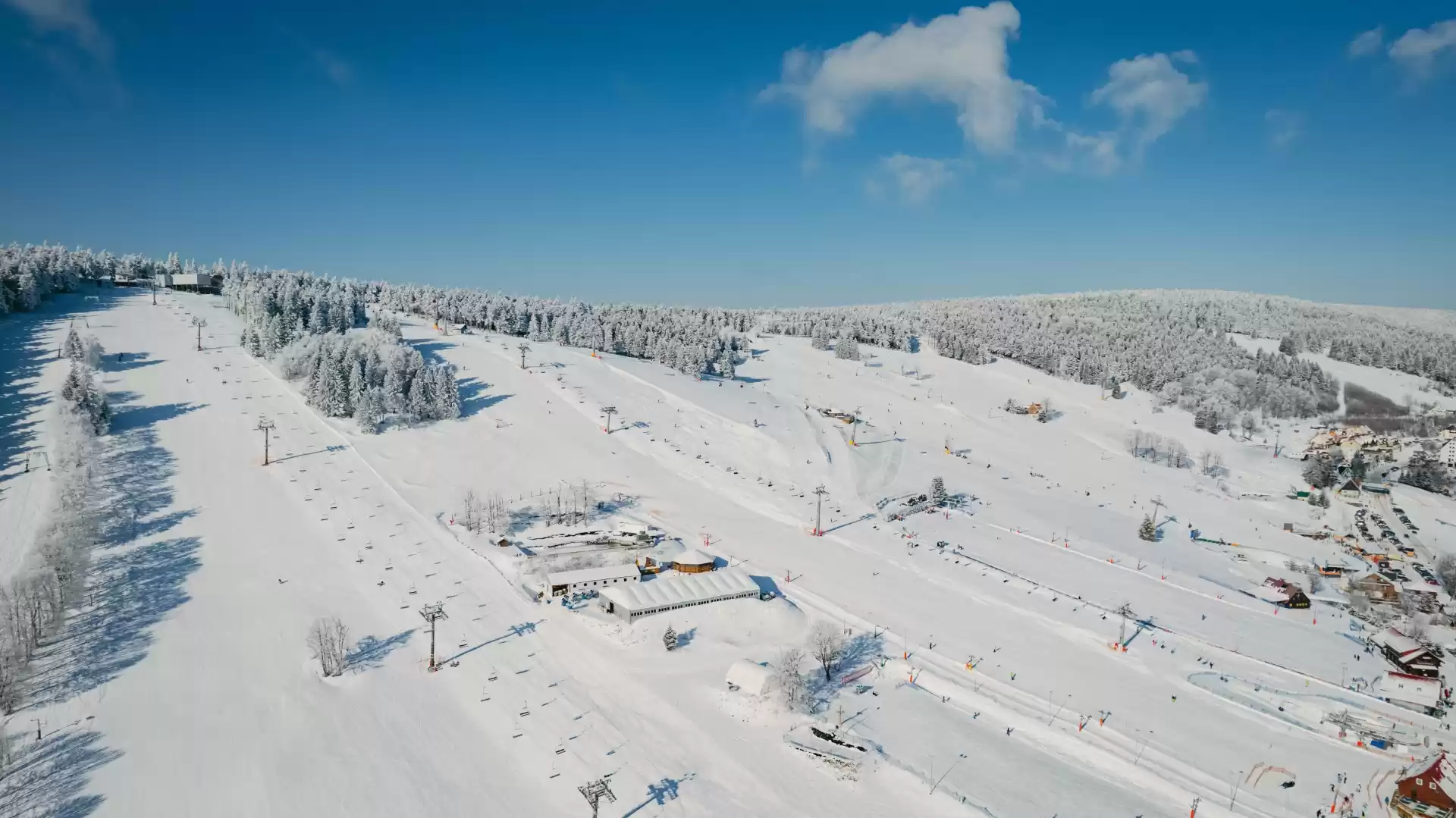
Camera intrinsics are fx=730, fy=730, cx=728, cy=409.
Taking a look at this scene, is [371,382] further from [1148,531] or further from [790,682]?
[1148,531]

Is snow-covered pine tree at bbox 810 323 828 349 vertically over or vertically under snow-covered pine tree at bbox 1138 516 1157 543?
over

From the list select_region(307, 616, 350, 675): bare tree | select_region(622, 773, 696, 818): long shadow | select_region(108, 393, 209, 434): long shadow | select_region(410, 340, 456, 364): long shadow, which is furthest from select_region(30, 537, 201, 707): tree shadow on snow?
select_region(410, 340, 456, 364): long shadow

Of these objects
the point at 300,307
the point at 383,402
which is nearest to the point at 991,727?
the point at 383,402

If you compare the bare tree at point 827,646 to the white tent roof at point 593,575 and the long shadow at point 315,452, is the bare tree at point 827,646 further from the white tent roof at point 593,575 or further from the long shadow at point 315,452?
the long shadow at point 315,452

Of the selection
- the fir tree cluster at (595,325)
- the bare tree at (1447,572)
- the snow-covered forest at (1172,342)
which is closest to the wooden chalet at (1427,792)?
the bare tree at (1447,572)

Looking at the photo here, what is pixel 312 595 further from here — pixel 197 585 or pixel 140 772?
pixel 140 772

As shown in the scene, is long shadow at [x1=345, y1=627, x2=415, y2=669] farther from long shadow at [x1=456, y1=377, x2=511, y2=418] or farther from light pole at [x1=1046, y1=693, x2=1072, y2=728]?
long shadow at [x1=456, y1=377, x2=511, y2=418]
